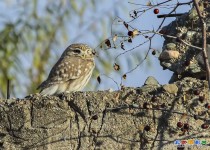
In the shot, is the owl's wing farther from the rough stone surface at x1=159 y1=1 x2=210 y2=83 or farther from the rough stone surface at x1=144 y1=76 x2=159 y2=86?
the rough stone surface at x1=144 y1=76 x2=159 y2=86

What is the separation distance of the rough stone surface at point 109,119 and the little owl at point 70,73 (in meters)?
1.61

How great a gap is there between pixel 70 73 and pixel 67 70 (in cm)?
5

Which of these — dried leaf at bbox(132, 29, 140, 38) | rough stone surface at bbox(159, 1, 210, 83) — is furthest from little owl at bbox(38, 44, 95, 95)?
dried leaf at bbox(132, 29, 140, 38)

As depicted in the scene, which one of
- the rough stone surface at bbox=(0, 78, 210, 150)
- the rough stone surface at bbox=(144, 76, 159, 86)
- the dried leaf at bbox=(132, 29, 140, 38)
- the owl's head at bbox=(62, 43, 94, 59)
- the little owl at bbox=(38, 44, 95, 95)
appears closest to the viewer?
the rough stone surface at bbox=(0, 78, 210, 150)

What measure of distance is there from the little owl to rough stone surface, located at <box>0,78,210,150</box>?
1.61 m

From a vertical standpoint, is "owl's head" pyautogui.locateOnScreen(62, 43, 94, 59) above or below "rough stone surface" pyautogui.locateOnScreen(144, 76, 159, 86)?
above

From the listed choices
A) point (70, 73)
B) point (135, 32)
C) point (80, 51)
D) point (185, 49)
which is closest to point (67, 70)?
point (70, 73)

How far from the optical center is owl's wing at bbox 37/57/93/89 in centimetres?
871

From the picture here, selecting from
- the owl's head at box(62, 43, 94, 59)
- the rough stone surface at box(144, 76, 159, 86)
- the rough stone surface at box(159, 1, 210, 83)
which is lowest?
the rough stone surface at box(144, 76, 159, 86)

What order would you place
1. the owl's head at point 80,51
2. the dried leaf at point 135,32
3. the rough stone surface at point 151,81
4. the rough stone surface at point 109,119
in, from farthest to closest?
the owl's head at point 80,51 < the rough stone surface at point 151,81 < the dried leaf at point 135,32 < the rough stone surface at point 109,119

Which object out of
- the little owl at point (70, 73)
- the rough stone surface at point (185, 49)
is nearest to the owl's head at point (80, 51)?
the little owl at point (70, 73)

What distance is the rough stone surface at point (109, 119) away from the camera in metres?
6.50

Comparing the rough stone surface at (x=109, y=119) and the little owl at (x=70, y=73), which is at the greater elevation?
the little owl at (x=70, y=73)

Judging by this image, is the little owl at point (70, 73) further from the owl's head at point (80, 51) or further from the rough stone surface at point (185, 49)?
the rough stone surface at point (185, 49)
